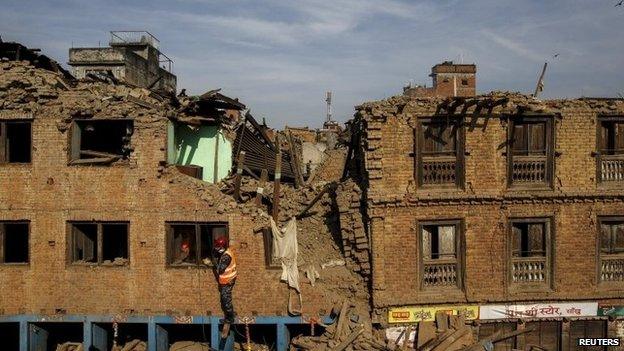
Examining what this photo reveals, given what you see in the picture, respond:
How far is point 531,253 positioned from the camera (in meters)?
14.6

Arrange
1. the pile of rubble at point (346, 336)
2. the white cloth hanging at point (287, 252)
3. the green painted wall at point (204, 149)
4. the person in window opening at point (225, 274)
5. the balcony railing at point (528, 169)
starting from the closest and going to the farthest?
the pile of rubble at point (346, 336) → the person in window opening at point (225, 274) → the white cloth hanging at point (287, 252) → the balcony railing at point (528, 169) → the green painted wall at point (204, 149)

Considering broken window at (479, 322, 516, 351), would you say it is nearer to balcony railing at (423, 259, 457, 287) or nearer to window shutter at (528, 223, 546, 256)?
balcony railing at (423, 259, 457, 287)

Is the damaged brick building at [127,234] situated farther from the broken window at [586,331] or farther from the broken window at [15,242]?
the broken window at [586,331]

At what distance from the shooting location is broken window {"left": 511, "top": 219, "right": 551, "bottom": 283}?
14.5m

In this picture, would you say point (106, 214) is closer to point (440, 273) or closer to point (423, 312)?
point (423, 312)

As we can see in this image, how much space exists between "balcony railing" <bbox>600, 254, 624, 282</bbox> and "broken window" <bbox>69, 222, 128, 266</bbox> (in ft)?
46.2

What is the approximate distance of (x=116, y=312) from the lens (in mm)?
14312

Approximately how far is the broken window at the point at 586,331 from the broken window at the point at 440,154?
5545 millimetres

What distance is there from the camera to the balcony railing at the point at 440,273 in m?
14.3

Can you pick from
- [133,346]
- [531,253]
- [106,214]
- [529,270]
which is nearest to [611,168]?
[531,253]

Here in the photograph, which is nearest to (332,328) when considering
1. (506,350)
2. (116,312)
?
(506,350)

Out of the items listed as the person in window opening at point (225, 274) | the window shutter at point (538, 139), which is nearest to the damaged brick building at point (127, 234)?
the person in window opening at point (225, 274)

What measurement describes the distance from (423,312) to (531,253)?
3713 mm

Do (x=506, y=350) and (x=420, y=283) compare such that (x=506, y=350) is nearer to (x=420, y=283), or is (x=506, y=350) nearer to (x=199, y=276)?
(x=420, y=283)
